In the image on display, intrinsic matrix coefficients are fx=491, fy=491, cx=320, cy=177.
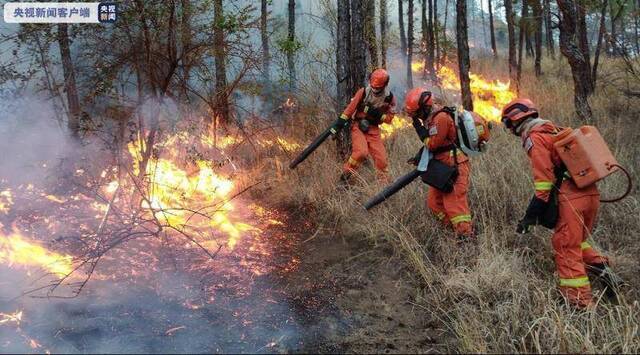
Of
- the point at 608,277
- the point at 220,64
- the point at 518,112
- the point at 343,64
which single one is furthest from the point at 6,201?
the point at 608,277

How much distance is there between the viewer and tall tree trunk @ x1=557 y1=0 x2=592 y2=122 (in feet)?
25.2

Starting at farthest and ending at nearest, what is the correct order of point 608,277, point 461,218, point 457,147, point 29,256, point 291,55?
1. point 291,55
2. point 457,147
3. point 461,218
4. point 29,256
5. point 608,277

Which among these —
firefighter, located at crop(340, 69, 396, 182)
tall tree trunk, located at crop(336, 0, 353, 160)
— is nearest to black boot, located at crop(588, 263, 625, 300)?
firefighter, located at crop(340, 69, 396, 182)

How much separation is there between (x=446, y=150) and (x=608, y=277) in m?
1.77

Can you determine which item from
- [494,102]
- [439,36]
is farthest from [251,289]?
[439,36]

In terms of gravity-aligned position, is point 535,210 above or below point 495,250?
above

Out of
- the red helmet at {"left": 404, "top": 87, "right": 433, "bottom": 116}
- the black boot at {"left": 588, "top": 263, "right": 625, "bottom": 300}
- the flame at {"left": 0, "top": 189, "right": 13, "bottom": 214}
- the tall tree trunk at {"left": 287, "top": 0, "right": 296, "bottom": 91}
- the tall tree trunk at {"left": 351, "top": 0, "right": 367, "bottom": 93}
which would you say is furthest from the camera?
the tall tree trunk at {"left": 287, "top": 0, "right": 296, "bottom": 91}

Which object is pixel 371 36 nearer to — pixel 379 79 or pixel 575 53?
pixel 575 53

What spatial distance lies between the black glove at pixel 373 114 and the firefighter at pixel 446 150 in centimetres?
161

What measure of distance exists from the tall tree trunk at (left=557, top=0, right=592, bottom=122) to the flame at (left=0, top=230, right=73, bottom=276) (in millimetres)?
7416

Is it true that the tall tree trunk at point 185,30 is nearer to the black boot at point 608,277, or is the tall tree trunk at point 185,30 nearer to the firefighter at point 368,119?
the firefighter at point 368,119

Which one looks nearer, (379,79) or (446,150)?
(446,150)

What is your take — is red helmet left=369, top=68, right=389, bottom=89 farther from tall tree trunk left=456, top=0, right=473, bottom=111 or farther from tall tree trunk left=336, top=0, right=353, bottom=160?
tall tree trunk left=456, top=0, right=473, bottom=111

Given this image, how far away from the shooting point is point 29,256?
14.1 feet
